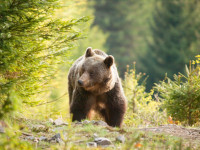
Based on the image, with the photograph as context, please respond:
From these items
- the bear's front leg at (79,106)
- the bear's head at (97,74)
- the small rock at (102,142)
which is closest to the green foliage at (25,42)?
the bear's head at (97,74)

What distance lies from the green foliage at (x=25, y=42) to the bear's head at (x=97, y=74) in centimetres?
51

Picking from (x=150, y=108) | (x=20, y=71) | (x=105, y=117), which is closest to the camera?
(x=20, y=71)

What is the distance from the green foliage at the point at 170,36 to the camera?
2711cm

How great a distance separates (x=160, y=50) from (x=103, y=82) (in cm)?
2591

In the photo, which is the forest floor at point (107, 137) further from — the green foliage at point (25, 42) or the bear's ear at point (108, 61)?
the bear's ear at point (108, 61)

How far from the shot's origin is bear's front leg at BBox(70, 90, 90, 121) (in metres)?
5.20

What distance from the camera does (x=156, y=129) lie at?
427 centimetres

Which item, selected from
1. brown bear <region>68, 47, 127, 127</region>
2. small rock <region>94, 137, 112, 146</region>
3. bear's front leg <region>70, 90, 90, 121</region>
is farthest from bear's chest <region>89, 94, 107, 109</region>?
small rock <region>94, 137, 112, 146</region>

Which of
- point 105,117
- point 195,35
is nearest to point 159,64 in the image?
point 195,35

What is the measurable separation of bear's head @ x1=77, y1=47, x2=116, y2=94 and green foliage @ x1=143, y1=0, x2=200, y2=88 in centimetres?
2173

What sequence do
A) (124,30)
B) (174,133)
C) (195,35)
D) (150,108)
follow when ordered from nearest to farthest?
1. (174,133)
2. (150,108)
3. (195,35)
4. (124,30)

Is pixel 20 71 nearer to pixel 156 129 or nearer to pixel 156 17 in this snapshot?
pixel 156 129

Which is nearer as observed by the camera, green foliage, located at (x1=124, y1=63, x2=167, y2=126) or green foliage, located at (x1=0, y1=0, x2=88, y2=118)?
green foliage, located at (x1=0, y1=0, x2=88, y2=118)

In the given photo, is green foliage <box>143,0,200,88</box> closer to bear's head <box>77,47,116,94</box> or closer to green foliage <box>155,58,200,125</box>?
green foliage <box>155,58,200,125</box>
